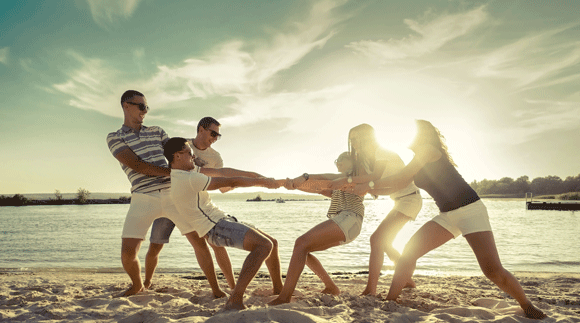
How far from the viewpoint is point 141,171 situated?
4.34m

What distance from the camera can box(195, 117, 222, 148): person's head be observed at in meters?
4.83

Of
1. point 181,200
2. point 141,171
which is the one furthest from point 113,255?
point 181,200

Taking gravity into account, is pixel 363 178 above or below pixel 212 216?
above

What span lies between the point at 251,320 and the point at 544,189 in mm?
160911

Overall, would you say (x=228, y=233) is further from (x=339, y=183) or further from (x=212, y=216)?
(x=339, y=183)

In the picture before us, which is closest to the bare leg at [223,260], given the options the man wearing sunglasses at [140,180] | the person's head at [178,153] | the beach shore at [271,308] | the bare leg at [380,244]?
the man wearing sunglasses at [140,180]

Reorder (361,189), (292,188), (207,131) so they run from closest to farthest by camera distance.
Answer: (361,189)
(207,131)
(292,188)

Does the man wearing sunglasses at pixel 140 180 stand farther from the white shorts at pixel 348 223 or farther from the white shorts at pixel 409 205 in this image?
the white shorts at pixel 409 205

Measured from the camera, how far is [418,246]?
3.88 meters

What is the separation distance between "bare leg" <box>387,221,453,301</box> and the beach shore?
0.28 m

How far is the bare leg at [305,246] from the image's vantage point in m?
3.76

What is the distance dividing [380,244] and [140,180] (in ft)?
11.3

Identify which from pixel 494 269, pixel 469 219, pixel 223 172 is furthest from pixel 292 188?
pixel 494 269

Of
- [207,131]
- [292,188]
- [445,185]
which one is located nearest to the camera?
[445,185]
